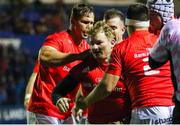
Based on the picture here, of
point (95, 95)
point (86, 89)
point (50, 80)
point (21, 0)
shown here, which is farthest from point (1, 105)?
point (95, 95)

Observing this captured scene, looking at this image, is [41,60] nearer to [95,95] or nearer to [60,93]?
[60,93]

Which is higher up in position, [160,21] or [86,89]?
[160,21]

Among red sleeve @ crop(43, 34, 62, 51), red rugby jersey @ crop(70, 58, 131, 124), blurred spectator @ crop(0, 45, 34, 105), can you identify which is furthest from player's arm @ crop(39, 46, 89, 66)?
blurred spectator @ crop(0, 45, 34, 105)

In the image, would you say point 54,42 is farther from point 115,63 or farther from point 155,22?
point 115,63

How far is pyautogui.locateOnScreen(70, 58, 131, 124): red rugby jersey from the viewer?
702 cm

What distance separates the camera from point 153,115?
21.4 ft

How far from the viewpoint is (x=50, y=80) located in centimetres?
892

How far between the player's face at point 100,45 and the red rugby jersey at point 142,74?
1.08 ft

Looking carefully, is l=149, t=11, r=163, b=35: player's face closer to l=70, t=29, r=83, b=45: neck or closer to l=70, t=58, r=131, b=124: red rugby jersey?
l=70, t=58, r=131, b=124: red rugby jersey

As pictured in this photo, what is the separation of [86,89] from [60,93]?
21.7 inches

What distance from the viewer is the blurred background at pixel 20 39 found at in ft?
58.6

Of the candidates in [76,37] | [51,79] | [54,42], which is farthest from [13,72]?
[54,42]

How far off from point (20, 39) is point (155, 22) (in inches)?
481

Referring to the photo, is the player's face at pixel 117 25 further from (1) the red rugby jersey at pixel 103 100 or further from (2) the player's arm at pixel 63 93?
(2) the player's arm at pixel 63 93
